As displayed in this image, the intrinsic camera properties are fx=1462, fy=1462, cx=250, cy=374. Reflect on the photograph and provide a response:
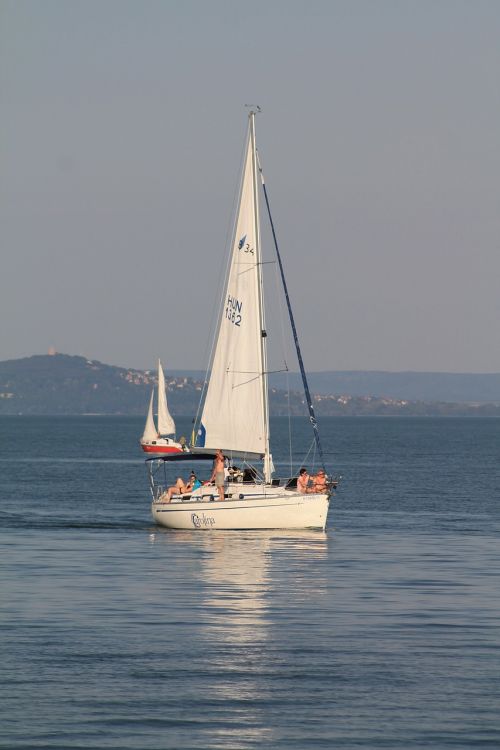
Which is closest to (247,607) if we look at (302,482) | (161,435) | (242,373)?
(302,482)

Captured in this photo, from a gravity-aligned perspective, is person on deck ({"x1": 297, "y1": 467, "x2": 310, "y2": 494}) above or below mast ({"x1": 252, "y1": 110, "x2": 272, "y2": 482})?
below

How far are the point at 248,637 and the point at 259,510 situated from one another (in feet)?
80.4

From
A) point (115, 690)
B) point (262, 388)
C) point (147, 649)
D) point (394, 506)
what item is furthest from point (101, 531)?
point (115, 690)

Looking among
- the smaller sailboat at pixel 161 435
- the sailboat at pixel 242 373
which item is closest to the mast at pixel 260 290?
the sailboat at pixel 242 373

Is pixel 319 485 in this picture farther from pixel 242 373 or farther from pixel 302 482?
pixel 242 373

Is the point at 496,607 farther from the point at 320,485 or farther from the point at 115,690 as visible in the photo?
the point at 320,485

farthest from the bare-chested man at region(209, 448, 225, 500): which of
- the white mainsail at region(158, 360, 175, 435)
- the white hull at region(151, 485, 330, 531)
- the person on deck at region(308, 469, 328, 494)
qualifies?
the white mainsail at region(158, 360, 175, 435)

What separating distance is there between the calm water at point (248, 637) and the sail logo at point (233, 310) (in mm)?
9339

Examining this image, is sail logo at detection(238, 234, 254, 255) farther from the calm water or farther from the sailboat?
the calm water

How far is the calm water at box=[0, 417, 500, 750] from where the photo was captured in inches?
936

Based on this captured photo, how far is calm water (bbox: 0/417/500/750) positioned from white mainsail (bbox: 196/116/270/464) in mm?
5113

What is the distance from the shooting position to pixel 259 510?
184 feet

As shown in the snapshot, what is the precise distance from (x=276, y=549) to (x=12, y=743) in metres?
28.7

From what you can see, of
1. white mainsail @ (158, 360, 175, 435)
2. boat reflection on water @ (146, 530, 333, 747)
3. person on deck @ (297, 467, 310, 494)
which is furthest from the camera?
white mainsail @ (158, 360, 175, 435)
